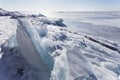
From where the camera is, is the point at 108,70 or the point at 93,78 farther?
the point at 108,70

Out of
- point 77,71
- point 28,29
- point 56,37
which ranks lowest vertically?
point 56,37

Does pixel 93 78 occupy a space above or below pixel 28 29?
below

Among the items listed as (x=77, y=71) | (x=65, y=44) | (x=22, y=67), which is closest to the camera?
(x=77, y=71)

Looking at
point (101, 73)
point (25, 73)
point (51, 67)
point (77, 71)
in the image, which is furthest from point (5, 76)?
point (101, 73)

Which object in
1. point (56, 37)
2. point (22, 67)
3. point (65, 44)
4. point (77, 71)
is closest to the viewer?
point (77, 71)

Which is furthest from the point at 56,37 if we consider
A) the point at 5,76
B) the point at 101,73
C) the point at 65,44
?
the point at 5,76

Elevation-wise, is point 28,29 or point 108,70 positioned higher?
point 28,29

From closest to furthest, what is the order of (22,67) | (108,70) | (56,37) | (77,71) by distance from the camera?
1. (77,71)
2. (22,67)
3. (108,70)
4. (56,37)

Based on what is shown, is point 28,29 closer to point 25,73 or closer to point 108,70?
point 25,73

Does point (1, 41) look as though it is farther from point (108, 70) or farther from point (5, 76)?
point (108, 70)
